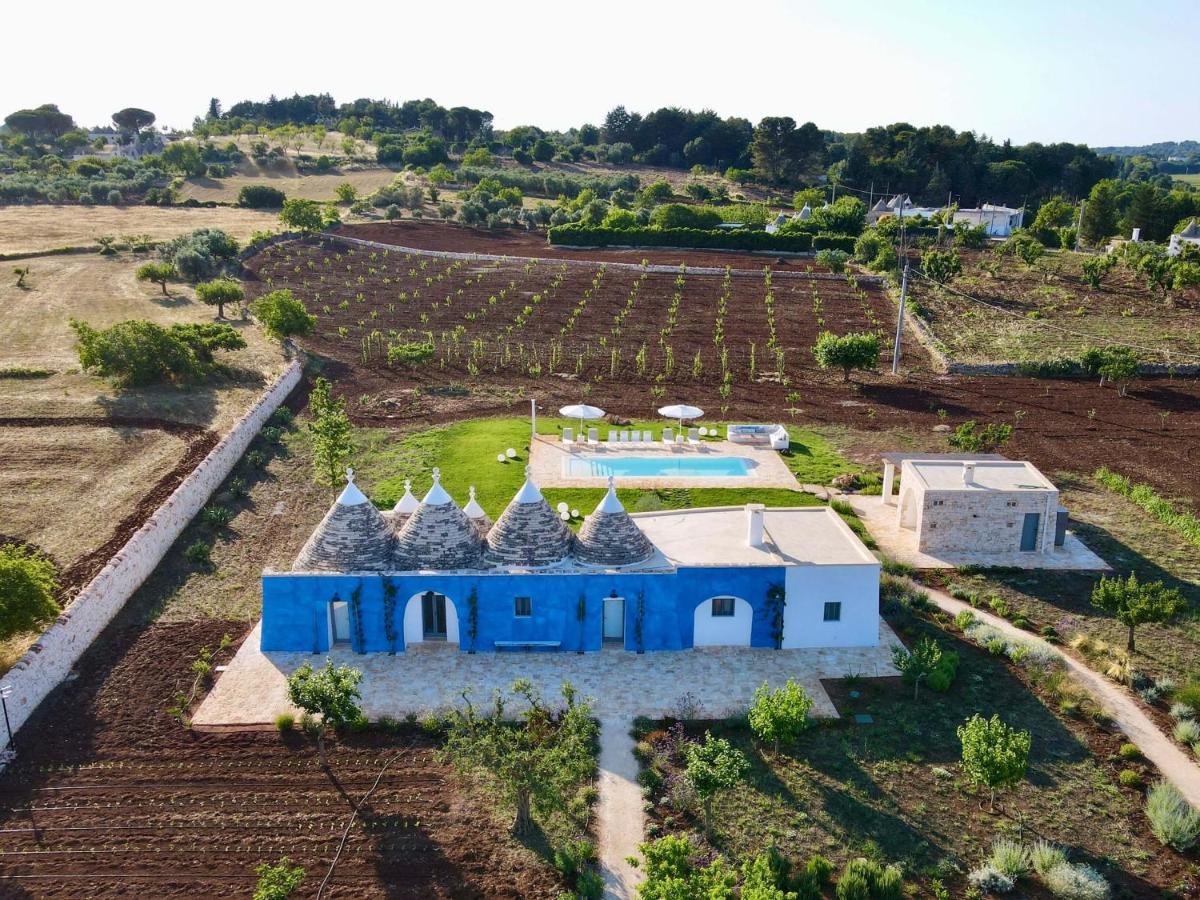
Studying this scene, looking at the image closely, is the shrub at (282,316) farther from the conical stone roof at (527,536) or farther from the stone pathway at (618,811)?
the stone pathway at (618,811)

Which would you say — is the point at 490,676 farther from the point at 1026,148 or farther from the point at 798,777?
the point at 1026,148

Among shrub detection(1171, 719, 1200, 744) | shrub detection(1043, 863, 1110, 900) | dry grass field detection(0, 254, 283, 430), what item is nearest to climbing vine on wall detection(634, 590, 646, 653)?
shrub detection(1043, 863, 1110, 900)

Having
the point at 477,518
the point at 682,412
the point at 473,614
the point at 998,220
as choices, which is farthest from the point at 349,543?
the point at 998,220

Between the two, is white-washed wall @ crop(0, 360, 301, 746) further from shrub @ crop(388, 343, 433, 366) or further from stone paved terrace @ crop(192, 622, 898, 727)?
shrub @ crop(388, 343, 433, 366)

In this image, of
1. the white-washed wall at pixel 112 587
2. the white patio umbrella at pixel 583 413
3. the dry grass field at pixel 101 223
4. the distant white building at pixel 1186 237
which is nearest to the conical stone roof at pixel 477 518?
the white-washed wall at pixel 112 587

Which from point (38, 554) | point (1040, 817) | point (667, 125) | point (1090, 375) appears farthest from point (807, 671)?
point (667, 125)

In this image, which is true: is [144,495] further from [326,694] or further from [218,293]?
[218,293]
